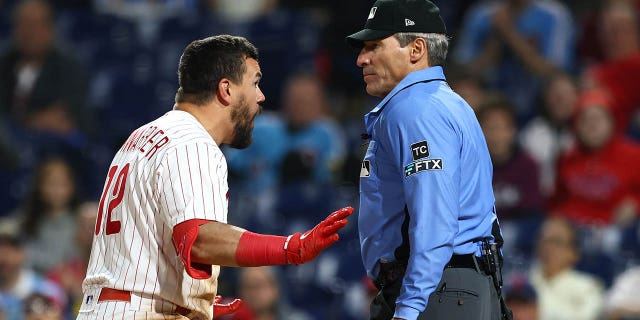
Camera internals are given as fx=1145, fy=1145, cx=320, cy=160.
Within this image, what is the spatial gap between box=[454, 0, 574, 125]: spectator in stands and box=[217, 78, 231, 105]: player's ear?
5190mm

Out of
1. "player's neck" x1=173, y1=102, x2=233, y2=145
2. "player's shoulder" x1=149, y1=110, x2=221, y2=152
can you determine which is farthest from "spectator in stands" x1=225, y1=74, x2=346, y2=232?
"player's shoulder" x1=149, y1=110, x2=221, y2=152

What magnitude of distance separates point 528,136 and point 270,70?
2511mm

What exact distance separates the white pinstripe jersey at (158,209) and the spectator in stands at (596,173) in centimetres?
459

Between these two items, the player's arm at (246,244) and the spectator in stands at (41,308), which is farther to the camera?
the spectator in stands at (41,308)

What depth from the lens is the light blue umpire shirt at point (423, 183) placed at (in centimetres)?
393

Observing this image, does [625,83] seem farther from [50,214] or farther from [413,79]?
[413,79]

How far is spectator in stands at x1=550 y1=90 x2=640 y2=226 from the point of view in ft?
26.8

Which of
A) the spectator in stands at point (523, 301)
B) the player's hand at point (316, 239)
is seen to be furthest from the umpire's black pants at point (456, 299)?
the spectator in stands at point (523, 301)

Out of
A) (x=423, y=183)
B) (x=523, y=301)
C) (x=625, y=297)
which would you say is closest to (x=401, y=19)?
(x=423, y=183)

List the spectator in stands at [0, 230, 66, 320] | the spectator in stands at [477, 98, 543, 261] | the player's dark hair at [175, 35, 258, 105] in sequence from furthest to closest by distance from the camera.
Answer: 1. the spectator in stands at [477, 98, 543, 261]
2. the spectator in stands at [0, 230, 66, 320]
3. the player's dark hair at [175, 35, 258, 105]

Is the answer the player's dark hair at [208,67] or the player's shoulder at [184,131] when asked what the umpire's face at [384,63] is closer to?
the player's dark hair at [208,67]

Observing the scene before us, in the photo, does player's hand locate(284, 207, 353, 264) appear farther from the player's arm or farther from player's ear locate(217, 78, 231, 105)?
player's ear locate(217, 78, 231, 105)

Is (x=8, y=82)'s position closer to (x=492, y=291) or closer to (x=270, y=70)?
(x=270, y=70)

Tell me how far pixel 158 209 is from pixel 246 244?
0.37m
